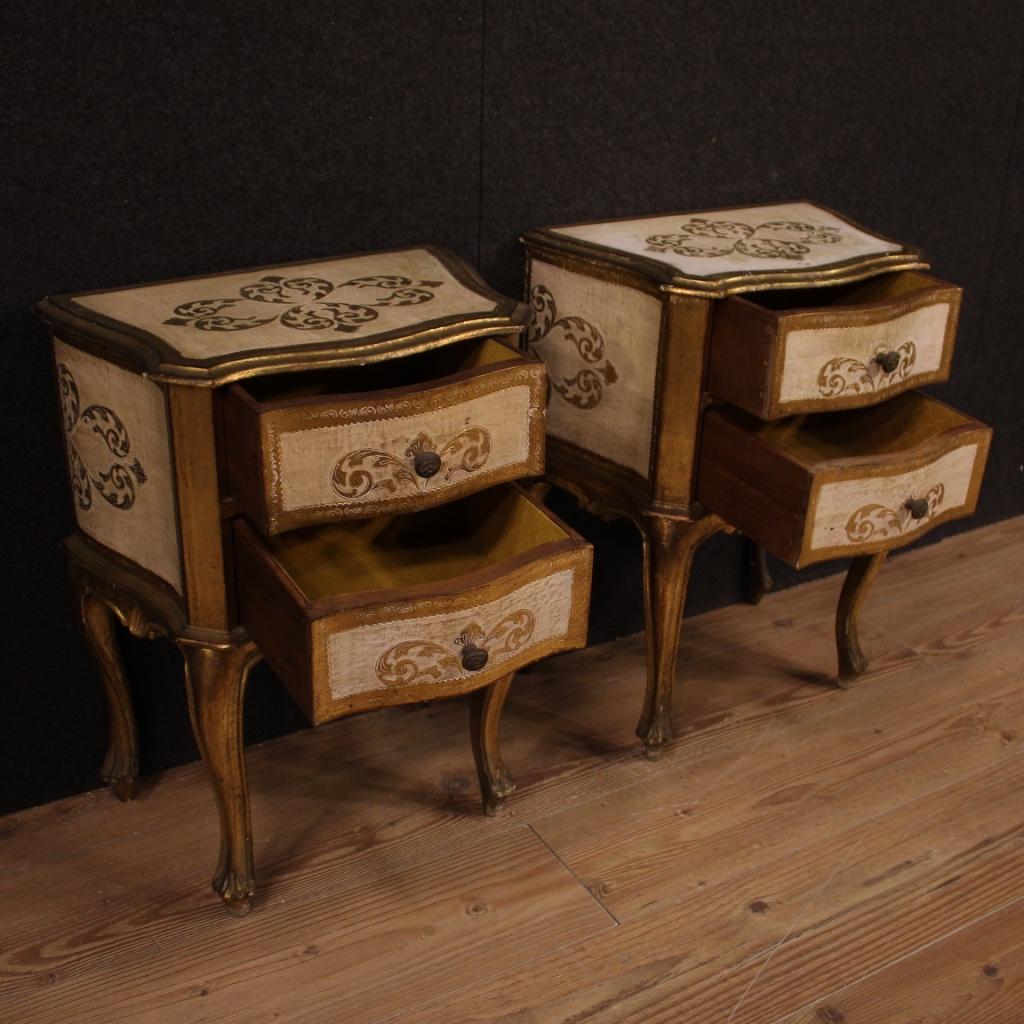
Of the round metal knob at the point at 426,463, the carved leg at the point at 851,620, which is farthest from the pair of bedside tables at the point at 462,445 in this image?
the carved leg at the point at 851,620

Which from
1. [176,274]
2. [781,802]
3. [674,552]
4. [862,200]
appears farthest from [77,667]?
[862,200]

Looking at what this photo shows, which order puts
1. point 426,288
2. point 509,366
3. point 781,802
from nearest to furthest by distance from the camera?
point 509,366 → point 426,288 → point 781,802

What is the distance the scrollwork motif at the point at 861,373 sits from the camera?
149 centimetres

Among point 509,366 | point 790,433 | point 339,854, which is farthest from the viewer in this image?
point 790,433

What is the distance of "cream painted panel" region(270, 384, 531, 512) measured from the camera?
1207 mm

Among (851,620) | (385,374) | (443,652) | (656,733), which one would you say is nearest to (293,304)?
(385,374)

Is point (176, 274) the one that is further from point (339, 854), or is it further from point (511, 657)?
point (339, 854)

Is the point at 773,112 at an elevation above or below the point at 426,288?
above

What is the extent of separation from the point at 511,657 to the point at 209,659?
307mm

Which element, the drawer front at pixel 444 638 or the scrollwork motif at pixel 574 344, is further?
the scrollwork motif at pixel 574 344

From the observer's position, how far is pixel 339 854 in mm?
1540

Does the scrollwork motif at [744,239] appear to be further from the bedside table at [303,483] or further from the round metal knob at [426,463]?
the round metal knob at [426,463]

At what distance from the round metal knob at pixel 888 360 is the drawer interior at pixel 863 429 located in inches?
6.2

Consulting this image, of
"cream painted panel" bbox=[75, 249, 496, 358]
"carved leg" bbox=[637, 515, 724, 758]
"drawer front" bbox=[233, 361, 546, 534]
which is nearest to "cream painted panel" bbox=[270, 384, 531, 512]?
"drawer front" bbox=[233, 361, 546, 534]
